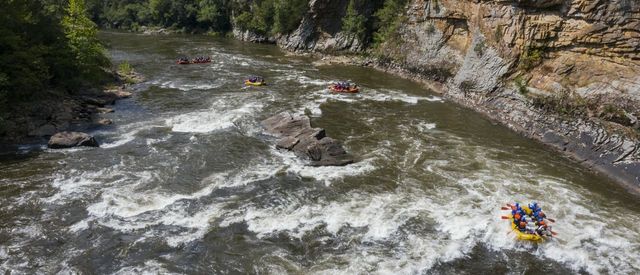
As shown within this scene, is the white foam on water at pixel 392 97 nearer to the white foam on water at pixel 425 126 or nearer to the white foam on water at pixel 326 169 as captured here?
the white foam on water at pixel 425 126

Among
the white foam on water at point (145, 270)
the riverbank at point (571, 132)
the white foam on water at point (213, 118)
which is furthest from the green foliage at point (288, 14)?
the white foam on water at point (145, 270)

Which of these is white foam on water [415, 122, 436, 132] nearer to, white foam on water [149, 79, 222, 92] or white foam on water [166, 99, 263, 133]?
white foam on water [166, 99, 263, 133]

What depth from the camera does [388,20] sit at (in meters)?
48.2

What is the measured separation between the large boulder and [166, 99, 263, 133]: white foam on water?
417cm

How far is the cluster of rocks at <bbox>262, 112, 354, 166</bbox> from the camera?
20750 mm

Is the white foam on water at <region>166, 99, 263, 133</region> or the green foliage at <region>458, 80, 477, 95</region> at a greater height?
the green foliage at <region>458, 80, 477, 95</region>

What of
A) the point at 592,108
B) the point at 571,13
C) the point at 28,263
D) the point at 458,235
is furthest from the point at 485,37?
the point at 28,263

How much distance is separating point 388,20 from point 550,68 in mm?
22945

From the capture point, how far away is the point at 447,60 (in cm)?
3800

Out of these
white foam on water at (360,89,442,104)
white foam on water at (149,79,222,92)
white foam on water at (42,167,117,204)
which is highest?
white foam on water at (149,79,222,92)

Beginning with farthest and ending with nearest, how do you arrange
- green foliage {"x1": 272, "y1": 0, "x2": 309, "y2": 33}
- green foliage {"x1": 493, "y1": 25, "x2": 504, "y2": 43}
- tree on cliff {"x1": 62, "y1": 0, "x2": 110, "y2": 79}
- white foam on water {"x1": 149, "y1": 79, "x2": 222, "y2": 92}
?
green foliage {"x1": 272, "y1": 0, "x2": 309, "y2": 33}
white foam on water {"x1": 149, "y1": 79, "x2": 222, "y2": 92}
green foliage {"x1": 493, "y1": 25, "x2": 504, "y2": 43}
tree on cliff {"x1": 62, "y1": 0, "x2": 110, "y2": 79}

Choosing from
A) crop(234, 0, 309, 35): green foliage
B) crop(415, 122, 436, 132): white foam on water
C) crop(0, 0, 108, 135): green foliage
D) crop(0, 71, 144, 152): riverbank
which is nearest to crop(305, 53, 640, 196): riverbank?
crop(415, 122, 436, 132): white foam on water

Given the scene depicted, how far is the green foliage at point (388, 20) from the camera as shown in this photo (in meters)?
46.0

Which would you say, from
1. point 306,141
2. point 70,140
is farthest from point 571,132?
point 70,140
